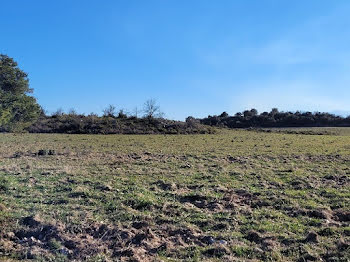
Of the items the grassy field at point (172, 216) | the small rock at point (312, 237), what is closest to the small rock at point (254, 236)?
the grassy field at point (172, 216)

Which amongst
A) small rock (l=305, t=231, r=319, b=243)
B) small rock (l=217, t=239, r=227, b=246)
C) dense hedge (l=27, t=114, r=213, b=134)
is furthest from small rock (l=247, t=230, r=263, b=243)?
dense hedge (l=27, t=114, r=213, b=134)

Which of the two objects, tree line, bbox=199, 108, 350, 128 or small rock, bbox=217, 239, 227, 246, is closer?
small rock, bbox=217, 239, 227, 246

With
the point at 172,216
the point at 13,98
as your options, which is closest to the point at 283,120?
the point at 13,98

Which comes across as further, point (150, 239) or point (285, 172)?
point (285, 172)

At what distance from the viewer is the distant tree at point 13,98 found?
15830mm

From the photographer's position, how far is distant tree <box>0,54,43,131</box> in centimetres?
1583

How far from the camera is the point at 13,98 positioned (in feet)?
53.4

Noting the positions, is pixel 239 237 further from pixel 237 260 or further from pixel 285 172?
pixel 285 172

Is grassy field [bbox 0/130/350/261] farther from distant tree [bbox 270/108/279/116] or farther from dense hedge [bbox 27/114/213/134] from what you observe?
distant tree [bbox 270/108/279/116]

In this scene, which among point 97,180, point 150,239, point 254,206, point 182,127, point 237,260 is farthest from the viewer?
point 182,127

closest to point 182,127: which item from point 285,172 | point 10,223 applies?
point 285,172

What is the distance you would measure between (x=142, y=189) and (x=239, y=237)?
423 centimetres

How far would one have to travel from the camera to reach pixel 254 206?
7910mm

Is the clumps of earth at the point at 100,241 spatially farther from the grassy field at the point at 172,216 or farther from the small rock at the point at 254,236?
the small rock at the point at 254,236
